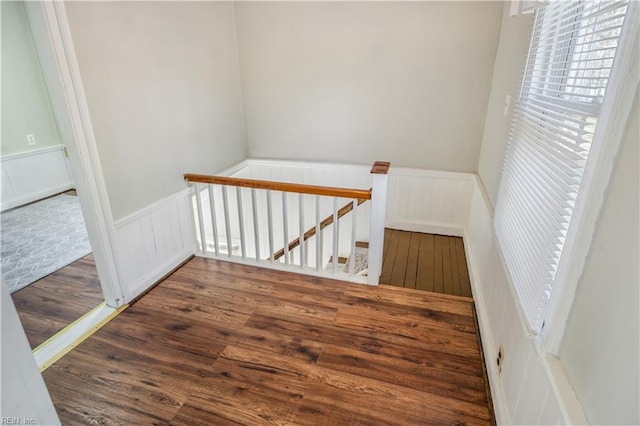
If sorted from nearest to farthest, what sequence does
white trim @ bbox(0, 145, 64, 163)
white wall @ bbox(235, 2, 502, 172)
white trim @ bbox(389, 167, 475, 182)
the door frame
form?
1. the door frame
2. white wall @ bbox(235, 2, 502, 172)
3. white trim @ bbox(389, 167, 475, 182)
4. white trim @ bbox(0, 145, 64, 163)

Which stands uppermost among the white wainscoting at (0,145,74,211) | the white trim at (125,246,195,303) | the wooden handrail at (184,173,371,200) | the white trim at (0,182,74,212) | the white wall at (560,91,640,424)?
the white wall at (560,91,640,424)

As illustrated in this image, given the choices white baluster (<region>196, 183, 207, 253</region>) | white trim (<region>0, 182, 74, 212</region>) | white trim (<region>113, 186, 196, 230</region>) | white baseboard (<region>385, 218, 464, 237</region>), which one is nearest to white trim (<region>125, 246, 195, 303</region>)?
white baluster (<region>196, 183, 207, 253</region>)

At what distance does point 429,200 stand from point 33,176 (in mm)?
4945

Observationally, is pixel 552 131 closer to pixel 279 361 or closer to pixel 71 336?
pixel 279 361

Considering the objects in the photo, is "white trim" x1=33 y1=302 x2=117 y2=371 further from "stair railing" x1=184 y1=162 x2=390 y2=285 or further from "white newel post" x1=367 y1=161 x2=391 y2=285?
"white newel post" x1=367 y1=161 x2=391 y2=285

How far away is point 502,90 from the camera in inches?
102

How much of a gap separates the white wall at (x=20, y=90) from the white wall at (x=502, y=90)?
5.15 meters

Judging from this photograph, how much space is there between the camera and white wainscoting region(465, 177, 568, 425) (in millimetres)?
1116

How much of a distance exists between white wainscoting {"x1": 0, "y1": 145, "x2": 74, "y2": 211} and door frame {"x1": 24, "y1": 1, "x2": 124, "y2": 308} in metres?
3.02

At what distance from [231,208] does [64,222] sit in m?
1.83

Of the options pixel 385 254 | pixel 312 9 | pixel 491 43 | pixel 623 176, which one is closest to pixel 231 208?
pixel 385 254

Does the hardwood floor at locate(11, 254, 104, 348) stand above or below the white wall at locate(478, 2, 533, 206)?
below

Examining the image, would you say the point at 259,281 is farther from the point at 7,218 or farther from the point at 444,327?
the point at 7,218

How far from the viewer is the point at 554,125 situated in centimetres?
131
